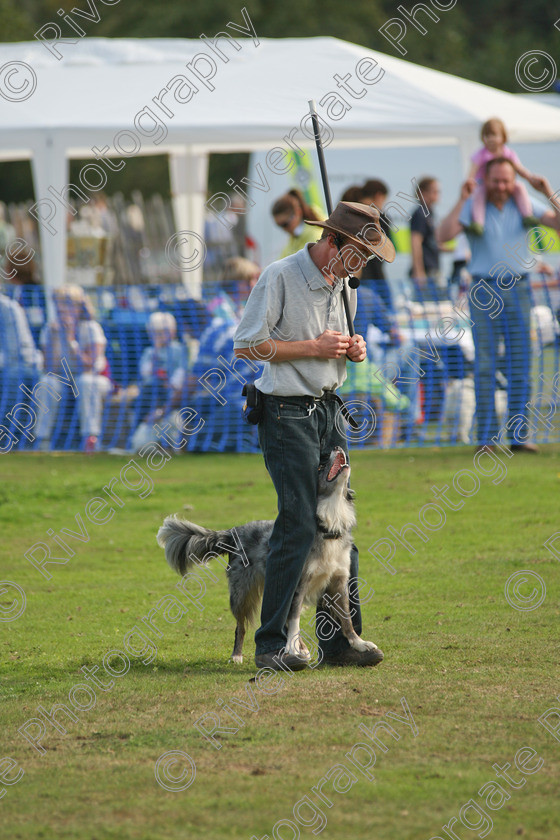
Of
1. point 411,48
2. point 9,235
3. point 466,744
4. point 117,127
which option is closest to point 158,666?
point 466,744

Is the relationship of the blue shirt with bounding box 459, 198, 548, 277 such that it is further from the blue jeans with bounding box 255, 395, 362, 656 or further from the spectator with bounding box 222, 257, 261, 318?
the blue jeans with bounding box 255, 395, 362, 656

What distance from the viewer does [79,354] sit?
12422 millimetres

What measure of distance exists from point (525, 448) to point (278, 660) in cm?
688

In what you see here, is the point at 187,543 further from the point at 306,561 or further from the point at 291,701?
the point at 291,701

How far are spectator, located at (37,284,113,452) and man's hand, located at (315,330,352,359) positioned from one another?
24.9 feet

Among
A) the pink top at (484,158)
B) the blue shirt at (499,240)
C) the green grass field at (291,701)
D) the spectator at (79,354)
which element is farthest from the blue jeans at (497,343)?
the spectator at (79,354)

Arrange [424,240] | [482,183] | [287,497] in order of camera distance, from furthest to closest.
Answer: [424,240] < [482,183] < [287,497]

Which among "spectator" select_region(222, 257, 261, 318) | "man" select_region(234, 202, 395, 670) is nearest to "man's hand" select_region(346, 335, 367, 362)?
"man" select_region(234, 202, 395, 670)

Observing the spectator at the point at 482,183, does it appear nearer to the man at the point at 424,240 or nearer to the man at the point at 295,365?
the man at the point at 424,240

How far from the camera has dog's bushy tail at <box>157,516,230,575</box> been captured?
5.46 m

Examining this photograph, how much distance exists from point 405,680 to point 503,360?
21.8 ft

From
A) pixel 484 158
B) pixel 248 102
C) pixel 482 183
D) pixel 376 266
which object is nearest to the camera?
pixel 482 183

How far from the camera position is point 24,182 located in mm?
38844

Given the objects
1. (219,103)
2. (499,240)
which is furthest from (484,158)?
(219,103)
